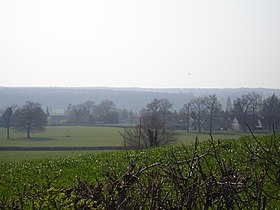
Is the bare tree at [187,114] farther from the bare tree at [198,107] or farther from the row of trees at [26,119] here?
the row of trees at [26,119]

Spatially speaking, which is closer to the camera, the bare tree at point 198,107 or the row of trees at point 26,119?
the bare tree at point 198,107

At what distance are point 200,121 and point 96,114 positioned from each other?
44.5 meters

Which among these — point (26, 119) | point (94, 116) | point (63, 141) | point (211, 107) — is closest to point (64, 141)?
point (63, 141)

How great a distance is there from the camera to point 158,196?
103 inches

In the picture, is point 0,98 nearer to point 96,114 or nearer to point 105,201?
point 96,114

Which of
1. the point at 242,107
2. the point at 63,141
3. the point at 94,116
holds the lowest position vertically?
the point at 63,141

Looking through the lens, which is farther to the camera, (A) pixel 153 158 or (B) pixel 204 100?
(B) pixel 204 100

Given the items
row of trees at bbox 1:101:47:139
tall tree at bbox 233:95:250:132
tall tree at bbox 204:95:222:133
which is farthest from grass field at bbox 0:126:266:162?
tall tree at bbox 233:95:250:132

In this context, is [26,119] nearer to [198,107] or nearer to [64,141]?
[64,141]

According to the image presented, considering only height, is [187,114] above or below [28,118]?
above

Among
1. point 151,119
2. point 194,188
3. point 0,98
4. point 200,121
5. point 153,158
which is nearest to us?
point 194,188

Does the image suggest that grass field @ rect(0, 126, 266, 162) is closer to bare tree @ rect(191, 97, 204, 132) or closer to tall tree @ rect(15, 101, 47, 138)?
tall tree @ rect(15, 101, 47, 138)

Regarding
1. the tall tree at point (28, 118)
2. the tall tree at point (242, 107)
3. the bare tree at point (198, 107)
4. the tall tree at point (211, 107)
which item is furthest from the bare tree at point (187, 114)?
the tall tree at point (28, 118)

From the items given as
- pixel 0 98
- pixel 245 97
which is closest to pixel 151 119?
pixel 245 97
